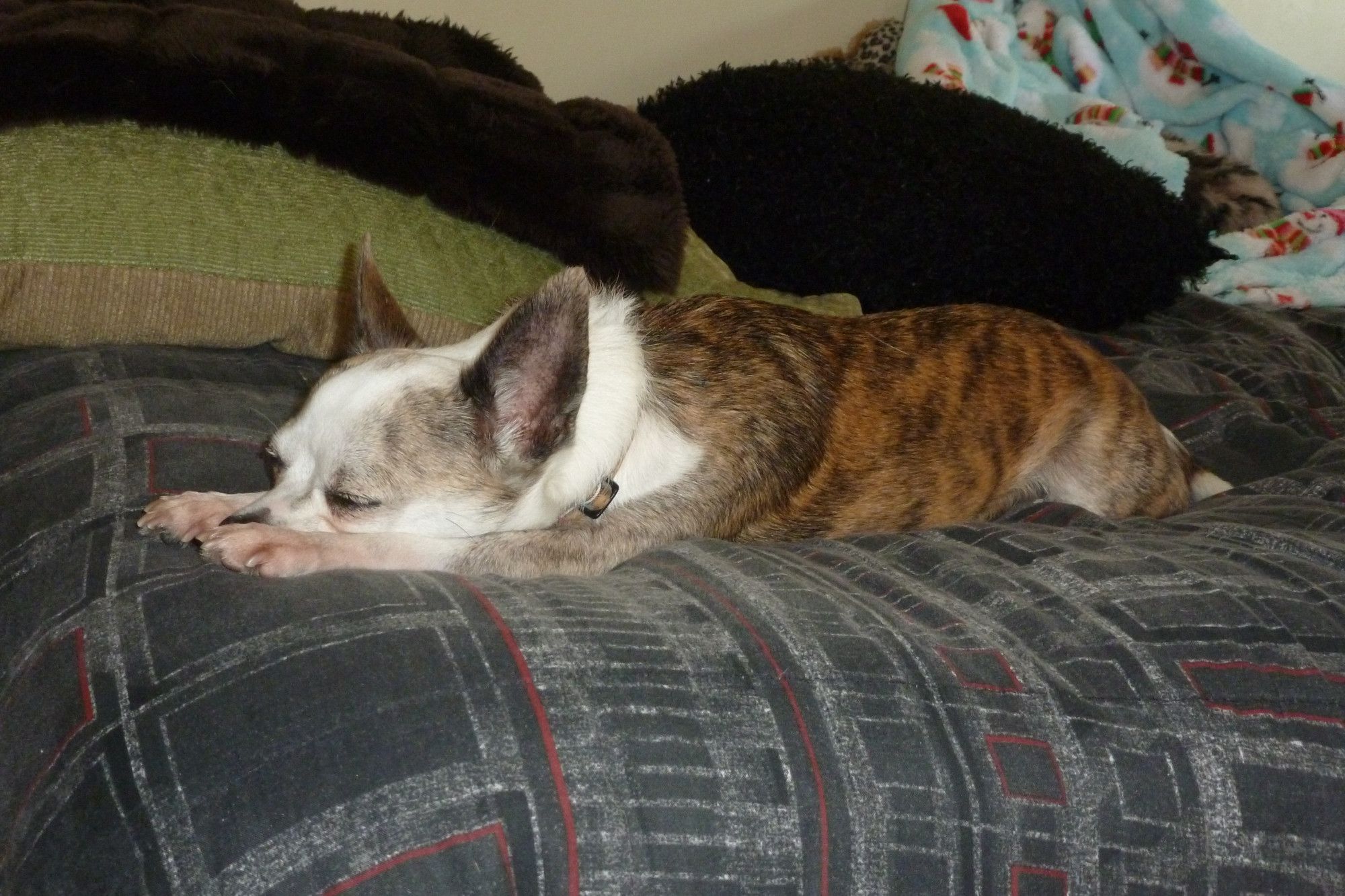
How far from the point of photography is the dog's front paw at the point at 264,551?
A: 1440 mm

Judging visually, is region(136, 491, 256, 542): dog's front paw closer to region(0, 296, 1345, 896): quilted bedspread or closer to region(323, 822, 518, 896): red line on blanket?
region(0, 296, 1345, 896): quilted bedspread

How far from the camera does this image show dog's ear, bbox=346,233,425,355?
74.2 inches

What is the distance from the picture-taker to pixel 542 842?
1042 millimetres

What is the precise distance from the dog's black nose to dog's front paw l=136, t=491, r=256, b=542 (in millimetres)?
18

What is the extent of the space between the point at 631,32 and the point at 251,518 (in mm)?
2964

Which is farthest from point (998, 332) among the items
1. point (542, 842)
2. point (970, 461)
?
point (542, 842)

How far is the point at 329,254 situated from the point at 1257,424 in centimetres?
232

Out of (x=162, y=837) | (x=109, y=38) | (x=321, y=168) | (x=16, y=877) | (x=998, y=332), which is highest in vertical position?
(x=109, y=38)

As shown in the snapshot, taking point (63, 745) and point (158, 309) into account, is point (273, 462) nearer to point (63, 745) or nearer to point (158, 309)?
point (158, 309)

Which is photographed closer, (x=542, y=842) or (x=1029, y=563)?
(x=542, y=842)

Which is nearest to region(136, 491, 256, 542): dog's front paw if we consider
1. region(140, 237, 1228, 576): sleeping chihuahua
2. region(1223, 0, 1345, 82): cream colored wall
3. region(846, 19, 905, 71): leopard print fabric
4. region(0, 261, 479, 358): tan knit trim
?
region(140, 237, 1228, 576): sleeping chihuahua

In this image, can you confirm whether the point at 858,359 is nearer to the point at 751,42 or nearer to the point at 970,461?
the point at 970,461

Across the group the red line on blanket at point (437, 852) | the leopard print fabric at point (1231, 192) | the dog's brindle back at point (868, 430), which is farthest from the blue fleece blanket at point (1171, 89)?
the red line on blanket at point (437, 852)

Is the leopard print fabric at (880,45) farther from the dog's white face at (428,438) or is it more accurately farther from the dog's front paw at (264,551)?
the dog's front paw at (264,551)
